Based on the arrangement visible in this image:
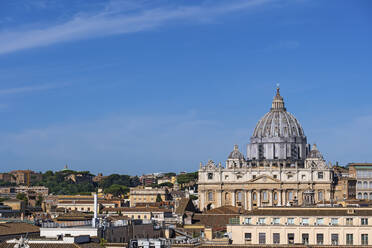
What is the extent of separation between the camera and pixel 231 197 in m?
187

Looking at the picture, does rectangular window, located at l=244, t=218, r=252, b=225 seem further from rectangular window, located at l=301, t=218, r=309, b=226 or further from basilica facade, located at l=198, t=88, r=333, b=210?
basilica facade, located at l=198, t=88, r=333, b=210

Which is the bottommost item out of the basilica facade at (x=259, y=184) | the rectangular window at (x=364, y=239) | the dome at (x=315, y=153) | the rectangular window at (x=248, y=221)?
the rectangular window at (x=364, y=239)

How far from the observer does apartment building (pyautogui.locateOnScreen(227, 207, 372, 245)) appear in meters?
62.0

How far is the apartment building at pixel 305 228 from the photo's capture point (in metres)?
62.0

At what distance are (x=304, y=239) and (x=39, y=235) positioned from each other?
15000 millimetres

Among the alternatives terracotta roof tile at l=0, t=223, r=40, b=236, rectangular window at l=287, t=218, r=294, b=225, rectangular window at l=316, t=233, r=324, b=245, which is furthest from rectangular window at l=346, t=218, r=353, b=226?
terracotta roof tile at l=0, t=223, r=40, b=236

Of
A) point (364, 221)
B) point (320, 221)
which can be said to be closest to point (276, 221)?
point (320, 221)

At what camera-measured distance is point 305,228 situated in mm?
62781

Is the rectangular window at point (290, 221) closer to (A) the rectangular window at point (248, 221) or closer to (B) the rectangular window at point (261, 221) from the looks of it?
(B) the rectangular window at point (261, 221)

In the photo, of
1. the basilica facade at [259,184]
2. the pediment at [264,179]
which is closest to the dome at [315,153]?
the basilica facade at [259,184]

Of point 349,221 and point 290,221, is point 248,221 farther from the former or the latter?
point 349,221

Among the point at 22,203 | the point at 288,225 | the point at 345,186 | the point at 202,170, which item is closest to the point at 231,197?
the point at 202,170

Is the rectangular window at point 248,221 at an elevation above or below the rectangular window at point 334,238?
above

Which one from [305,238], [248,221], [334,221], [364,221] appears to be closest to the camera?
[364,221]
